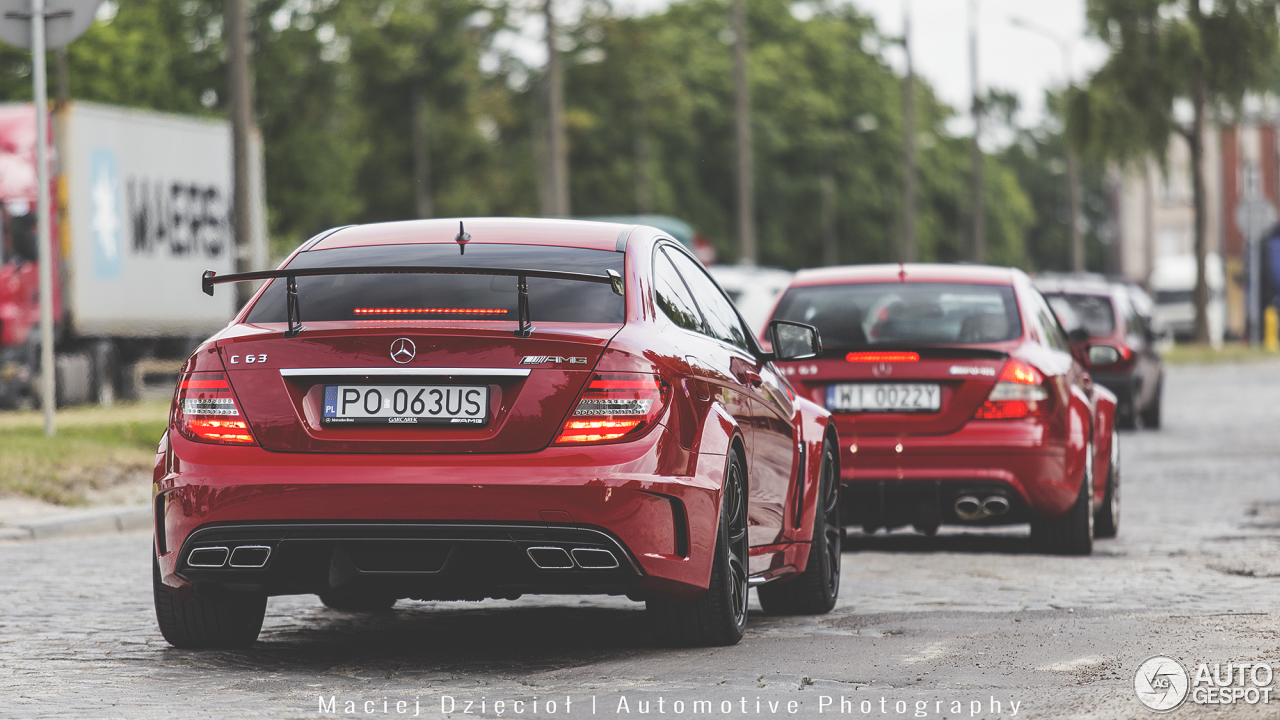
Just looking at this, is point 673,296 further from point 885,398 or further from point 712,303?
point 885,398

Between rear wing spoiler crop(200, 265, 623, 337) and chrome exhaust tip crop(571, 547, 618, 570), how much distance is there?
671 millimetres

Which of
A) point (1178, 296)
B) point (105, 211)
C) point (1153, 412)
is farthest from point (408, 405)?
point (1178, 296)

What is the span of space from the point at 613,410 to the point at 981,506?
4.36m

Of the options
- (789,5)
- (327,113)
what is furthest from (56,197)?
(789,5)

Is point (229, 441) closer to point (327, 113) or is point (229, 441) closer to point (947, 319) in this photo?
point (947, 319)

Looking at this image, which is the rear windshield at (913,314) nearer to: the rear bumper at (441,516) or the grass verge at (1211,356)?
the rear bumper at (441,516)

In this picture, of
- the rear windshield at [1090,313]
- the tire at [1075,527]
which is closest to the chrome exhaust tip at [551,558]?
the tire at [1075,527]

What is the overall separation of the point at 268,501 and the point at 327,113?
53.0 metres

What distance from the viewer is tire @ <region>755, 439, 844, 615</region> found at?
820 cm

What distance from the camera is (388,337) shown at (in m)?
6.39

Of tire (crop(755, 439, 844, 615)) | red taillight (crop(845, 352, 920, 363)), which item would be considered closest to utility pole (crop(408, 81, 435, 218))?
red taillight (crop(845, 352, 920, 363))

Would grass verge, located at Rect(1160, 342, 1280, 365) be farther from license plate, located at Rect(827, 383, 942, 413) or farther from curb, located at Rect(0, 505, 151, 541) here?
license plate, located at Rect(827, 383, 942, 413)

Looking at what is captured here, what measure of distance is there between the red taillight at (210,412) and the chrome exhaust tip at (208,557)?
1.08 feet

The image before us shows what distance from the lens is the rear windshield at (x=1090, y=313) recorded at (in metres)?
21.3
